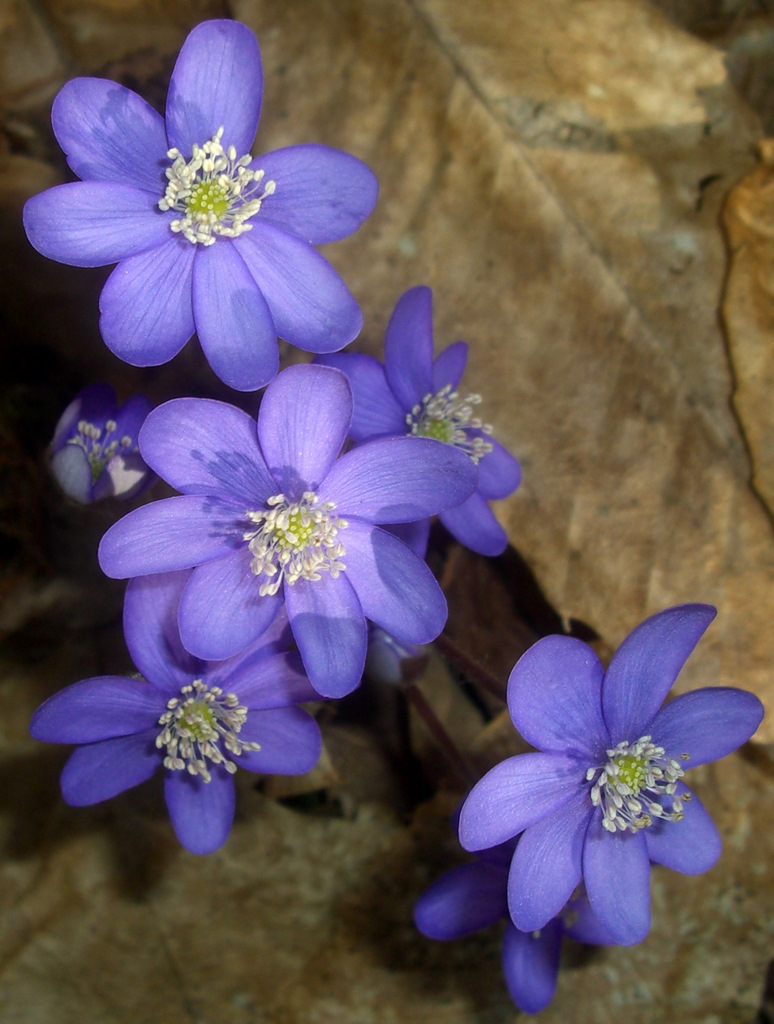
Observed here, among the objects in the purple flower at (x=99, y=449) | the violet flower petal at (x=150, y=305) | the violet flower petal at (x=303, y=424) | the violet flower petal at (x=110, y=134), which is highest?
the violet flower petal at (x=110, y=134)

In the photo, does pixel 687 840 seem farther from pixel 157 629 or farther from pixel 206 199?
pixel 206 199

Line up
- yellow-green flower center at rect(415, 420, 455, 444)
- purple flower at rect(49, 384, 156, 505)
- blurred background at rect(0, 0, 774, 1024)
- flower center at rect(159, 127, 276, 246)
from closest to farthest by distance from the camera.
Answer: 1. flower center at rect(159, 127, 276, 246)
2. purple flower at rect(49, 384, 156, 505)
3. yellow-green flower center at rect(415, 420, 455, 444)
4. blurred background at rect(0, 0, 774, 1024)

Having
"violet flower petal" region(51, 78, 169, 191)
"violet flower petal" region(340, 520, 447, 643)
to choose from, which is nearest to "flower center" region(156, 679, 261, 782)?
"violet flower petal" region(340, 520, 447, 643)

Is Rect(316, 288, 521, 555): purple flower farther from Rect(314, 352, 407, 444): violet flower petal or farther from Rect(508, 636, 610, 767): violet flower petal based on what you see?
Rect(508, 636, 610, 767): violet flower petal

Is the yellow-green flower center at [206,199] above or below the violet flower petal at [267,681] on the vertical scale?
above

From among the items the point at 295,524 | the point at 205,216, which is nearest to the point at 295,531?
the point at 295,524

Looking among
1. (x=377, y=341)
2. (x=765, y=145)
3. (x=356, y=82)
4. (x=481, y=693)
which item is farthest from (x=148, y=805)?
(x=765, y=145)

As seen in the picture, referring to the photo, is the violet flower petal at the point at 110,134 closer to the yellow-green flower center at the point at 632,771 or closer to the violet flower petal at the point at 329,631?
the violet flower petal at the point at 329,631

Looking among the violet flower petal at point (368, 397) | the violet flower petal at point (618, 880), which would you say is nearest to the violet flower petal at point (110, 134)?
the violet flower petal at point (368, 397)
